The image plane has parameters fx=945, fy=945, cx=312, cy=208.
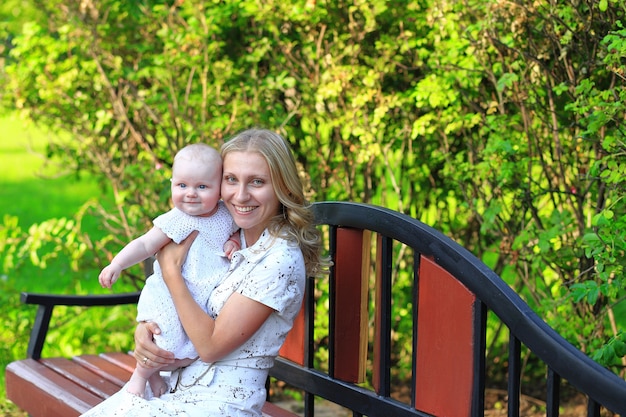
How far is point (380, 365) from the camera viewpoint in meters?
2.71

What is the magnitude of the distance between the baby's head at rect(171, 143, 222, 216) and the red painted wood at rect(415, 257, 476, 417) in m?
0.62

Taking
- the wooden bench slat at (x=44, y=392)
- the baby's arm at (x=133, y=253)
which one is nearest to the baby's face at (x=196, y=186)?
the baby's arm at (x=133, y=253)

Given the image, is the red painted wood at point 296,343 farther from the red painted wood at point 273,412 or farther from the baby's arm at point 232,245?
the baby's arm at point 232,245

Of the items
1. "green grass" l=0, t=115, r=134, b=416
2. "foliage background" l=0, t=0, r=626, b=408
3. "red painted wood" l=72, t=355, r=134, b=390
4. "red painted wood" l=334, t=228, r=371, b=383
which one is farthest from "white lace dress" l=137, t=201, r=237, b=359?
"green grass" l=0, t=115, r=134, b=416

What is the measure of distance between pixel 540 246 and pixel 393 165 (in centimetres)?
145

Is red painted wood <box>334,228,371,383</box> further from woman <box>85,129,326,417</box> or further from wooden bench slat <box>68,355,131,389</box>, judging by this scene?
wooden bench slat <box>68,355,131,389</box>

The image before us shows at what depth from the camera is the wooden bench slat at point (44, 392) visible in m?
3.25

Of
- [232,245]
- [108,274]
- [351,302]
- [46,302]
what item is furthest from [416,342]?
[46,302]

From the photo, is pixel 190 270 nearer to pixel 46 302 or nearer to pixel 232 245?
pixel 232 245

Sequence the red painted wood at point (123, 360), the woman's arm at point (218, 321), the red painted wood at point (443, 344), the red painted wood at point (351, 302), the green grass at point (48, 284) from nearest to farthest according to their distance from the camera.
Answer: the red painted wood at point (443, 344)
the woman's arm at point (218, 321)
the red painted wood at point (351, 302)
the red painted wood at point (123, 360)
the green grass at point (48, 284)

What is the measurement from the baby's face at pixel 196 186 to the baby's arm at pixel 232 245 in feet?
0.40

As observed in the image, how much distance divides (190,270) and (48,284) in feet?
17.3

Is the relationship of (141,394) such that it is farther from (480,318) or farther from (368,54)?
(368,54)

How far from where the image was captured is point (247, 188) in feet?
8.54
